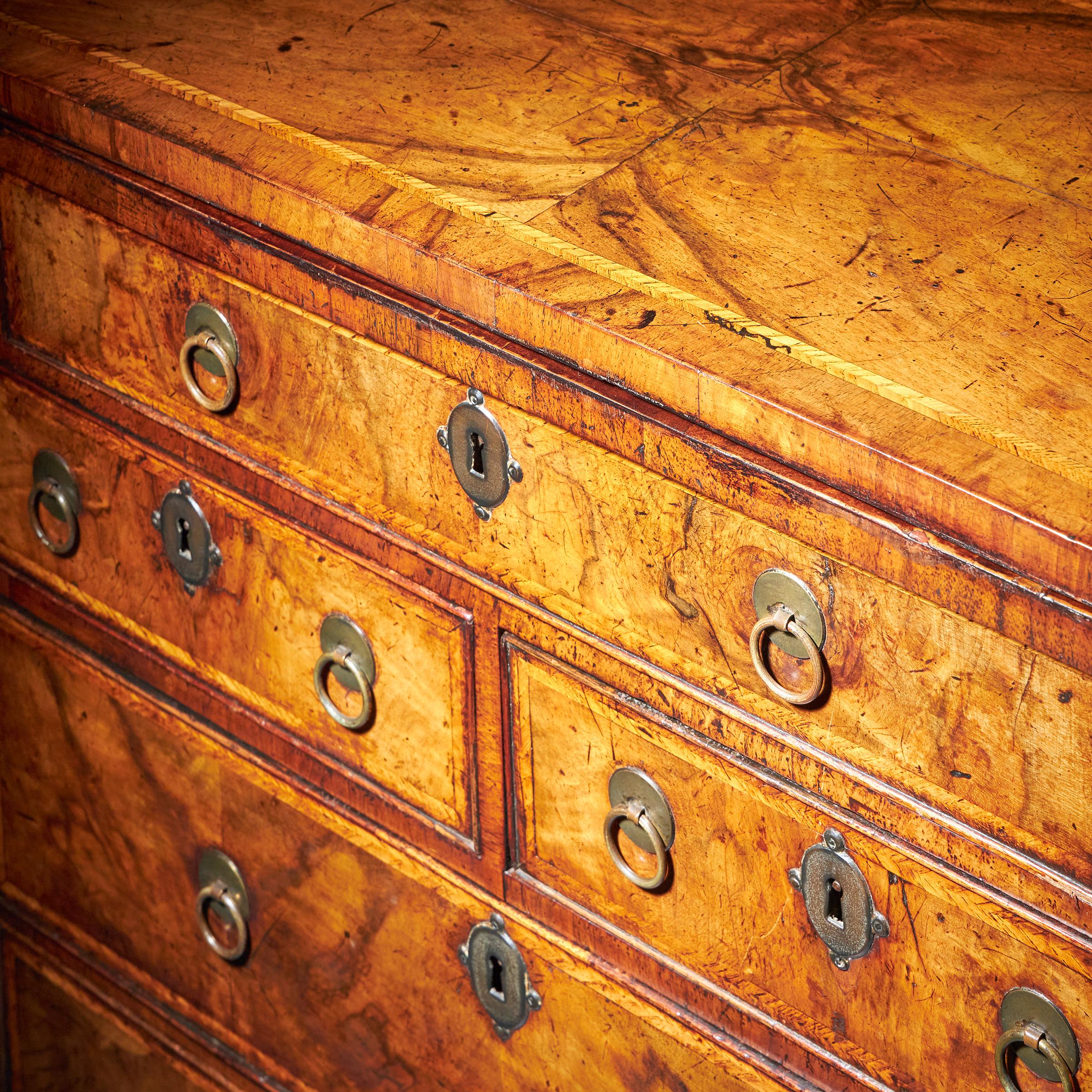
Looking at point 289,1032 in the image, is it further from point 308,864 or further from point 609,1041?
point 609,1041

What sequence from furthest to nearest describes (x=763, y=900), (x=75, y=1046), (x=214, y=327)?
(x=75, y=1046) < (x=214, y=327) < (x=763, y=900)

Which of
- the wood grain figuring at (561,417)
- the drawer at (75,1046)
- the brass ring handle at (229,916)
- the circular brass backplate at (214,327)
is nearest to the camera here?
the wood grain figuring at (561,417)

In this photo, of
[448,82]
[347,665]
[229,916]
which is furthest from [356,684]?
[448,82]

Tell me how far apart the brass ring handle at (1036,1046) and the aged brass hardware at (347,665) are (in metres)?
0.43

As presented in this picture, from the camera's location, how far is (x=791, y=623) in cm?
83

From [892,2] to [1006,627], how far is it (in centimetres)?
53

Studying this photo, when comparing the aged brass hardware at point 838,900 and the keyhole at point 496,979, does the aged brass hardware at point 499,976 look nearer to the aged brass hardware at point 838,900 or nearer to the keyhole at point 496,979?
the keyhole at point 496,979

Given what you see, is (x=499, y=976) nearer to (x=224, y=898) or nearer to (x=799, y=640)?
(x=224, y=898)

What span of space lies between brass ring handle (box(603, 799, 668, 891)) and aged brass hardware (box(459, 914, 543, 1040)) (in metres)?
0.13

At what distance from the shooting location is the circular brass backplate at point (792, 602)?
82 cm

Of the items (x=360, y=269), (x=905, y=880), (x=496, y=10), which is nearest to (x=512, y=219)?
(x=360, y=269)

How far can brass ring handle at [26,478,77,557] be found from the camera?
3.93ft

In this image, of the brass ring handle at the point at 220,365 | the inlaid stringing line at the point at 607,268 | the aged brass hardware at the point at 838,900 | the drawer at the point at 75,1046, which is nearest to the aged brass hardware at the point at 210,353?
the brass ring handle at the point at 220,365

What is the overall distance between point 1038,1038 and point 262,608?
0.55 metres
